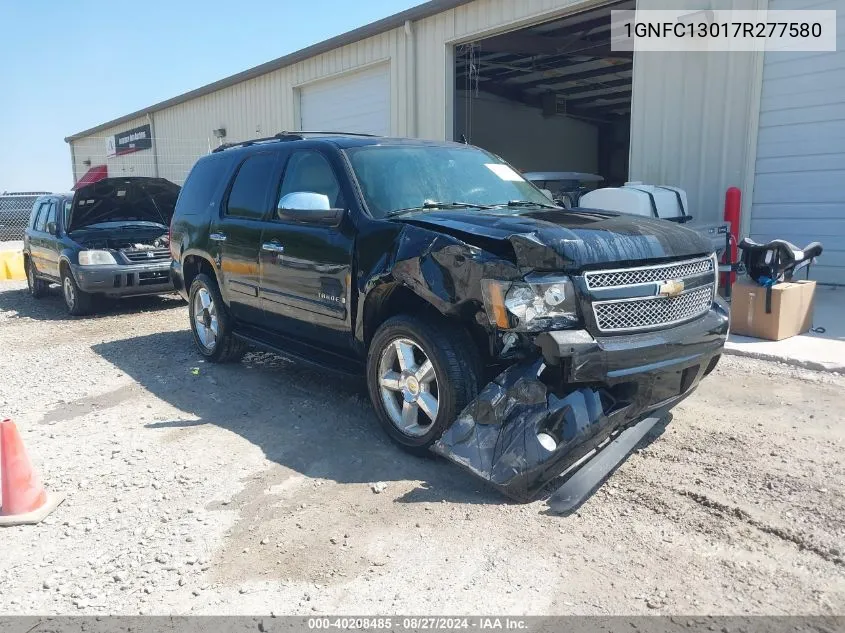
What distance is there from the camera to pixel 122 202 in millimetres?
10156

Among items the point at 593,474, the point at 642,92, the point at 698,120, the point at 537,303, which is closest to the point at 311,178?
the point at 537,303

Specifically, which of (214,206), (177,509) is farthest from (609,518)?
(214,206)

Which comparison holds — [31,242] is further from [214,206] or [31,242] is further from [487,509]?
[487,509]

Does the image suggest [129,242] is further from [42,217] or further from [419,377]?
[419,377]

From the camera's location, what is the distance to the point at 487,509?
3.24 meters

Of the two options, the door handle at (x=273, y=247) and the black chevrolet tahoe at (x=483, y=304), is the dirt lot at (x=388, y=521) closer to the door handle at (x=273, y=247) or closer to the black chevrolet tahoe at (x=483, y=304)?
the black chevrolet tahoe at (x=483, y=304)

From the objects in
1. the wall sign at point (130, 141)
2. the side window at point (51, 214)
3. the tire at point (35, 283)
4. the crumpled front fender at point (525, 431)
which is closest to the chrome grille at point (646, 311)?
the crumpled front fender at point (525, 431)

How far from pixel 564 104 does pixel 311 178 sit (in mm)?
20322

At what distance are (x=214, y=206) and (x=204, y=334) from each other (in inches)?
51.8

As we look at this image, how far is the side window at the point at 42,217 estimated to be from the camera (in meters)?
10.4

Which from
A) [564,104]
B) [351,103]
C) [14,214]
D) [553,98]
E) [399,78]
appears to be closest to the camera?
[399,78]

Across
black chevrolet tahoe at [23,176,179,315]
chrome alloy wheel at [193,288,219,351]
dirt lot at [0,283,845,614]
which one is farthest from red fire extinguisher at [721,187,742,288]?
black chevrolet tahoe at [23,176,179,315]

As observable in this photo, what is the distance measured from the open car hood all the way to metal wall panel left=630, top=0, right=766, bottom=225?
740cm

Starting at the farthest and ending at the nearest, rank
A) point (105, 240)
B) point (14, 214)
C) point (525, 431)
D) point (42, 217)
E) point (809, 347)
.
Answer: point (14, 214)
point (42, 217)
point (105, 240)
point (809, 347)
point (525, 431)
